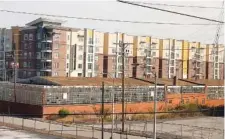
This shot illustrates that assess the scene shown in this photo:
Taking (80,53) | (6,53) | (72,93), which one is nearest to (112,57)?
(80,53)

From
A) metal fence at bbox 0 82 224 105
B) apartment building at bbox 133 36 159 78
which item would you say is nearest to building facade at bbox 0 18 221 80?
apartment building at bbox 133 36 159 78

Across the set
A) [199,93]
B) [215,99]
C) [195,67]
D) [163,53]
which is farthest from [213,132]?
[195,67]

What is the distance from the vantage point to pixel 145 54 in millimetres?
99812

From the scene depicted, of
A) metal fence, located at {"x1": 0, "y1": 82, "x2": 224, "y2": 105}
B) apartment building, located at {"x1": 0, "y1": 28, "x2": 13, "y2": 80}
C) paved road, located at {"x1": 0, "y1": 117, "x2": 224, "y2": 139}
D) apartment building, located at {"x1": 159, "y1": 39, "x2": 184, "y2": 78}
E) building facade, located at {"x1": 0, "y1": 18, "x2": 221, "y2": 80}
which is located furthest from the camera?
apartment building, located at {"x1": 159, "y1": 39, "x2": 184, "y2": 78}

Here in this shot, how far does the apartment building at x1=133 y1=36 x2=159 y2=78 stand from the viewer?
96.9 meters

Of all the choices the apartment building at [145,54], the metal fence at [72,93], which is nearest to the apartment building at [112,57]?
the apartment building at [145,54]

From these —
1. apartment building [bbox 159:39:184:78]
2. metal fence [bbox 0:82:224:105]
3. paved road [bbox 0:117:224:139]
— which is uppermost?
apartment building [bbox 159:39:184:78]

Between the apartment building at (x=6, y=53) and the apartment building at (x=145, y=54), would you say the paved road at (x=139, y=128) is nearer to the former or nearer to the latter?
the apartment building at (x=6, y=53)

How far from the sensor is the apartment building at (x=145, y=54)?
96.9m

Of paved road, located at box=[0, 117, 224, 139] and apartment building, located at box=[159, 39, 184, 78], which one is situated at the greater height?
apartment building, located at box=[159, 39, 184, 78]

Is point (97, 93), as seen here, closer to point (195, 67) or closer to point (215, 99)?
point (215, 99)

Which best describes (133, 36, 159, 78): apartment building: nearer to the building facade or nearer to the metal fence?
the building facade

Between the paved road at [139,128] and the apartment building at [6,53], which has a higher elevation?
the apartment building at [6,53]

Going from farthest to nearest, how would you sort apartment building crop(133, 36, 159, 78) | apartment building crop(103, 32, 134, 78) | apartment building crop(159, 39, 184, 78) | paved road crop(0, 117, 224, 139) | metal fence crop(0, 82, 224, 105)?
apartment building crop(159, 39, 184, 78) < apartment building crop(133, 36, 159, 78) < apartment building crop(103, 32, 134, 78) < metal fence crop(0, 82, 224, 105) < paved road crop(0, 117, 224, 139)
